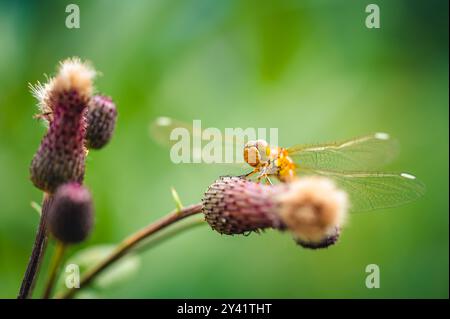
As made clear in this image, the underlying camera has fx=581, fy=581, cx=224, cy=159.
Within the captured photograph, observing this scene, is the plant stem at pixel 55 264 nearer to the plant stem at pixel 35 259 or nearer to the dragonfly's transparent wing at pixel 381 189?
the plant stem at pixel 35 259

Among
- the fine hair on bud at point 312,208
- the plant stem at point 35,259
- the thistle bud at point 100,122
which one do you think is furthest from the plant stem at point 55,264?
the fine hair on bud at point 312,208

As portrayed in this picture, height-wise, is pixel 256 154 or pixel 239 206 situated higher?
pixel 256 154

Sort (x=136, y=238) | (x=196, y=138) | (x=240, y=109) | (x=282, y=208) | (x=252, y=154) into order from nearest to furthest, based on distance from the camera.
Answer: (x=282, y=208), (x=136, y=238), (x=252, y=154), (x=196, y=138), (x=240, y=109)

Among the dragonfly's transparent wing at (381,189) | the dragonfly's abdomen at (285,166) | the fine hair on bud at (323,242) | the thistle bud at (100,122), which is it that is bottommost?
the fine hair on bud at (323,242)

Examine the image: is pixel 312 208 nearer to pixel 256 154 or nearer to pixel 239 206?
pixel 239 206

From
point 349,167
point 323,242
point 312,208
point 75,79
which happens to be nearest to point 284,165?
point 349,167

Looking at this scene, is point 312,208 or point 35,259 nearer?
point 312,208
